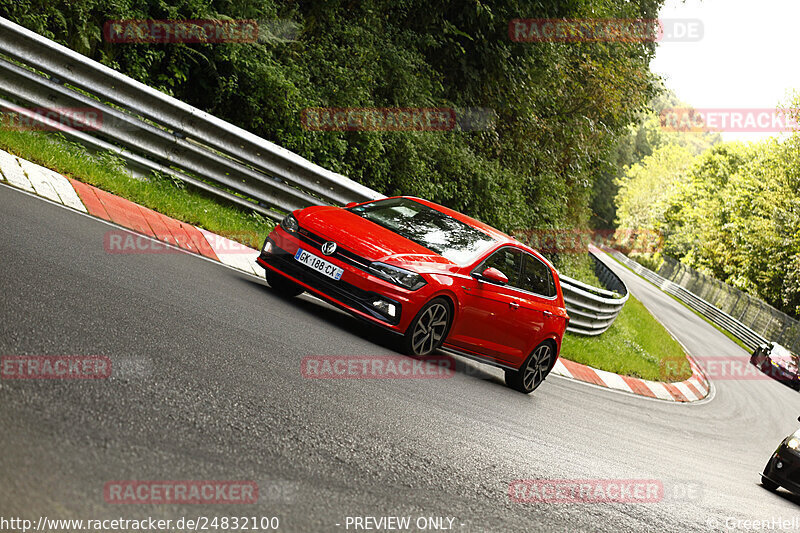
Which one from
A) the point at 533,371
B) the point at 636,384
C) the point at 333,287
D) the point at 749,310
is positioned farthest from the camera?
the point at 749,310

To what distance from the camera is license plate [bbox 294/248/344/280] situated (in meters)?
7.72

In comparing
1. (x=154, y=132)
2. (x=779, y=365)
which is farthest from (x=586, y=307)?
(x=779, y=365)

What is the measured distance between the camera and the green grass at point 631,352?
1468 centimetres

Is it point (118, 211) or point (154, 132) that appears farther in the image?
point (154, 132)

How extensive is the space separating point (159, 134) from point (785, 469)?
8524mm

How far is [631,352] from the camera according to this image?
18.1 metres

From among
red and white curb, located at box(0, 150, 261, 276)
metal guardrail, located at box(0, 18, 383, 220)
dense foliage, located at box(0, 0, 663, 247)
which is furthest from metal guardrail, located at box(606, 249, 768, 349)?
red and white curb, located at box(0, 150, 261, 276)

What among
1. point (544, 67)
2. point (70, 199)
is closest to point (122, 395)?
point (70, 199)

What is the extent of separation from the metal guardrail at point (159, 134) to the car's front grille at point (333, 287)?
294 centimetres

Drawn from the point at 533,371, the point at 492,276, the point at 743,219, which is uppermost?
the point at 743,219

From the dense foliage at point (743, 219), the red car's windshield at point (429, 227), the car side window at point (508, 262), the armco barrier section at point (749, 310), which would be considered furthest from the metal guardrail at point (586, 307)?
the dense foliage at point (743, 219)

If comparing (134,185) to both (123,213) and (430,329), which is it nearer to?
(123,213)

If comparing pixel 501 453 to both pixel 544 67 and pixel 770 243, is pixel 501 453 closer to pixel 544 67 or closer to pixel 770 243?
pixel 544 67

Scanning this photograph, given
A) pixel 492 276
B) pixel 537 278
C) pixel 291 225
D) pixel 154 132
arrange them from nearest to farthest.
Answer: pixel 291 225, pixel 492 276, pixel 537 278, pixel 154 132
